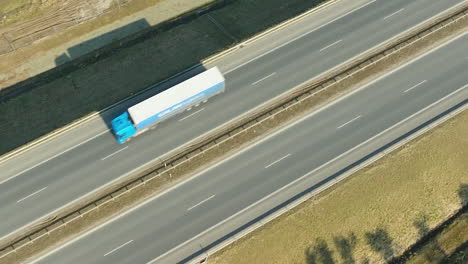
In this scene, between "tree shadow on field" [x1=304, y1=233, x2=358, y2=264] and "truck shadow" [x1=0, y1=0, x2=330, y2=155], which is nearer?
"tree shadow on field" [x1=304, y1=233, x2=358, y2=264]

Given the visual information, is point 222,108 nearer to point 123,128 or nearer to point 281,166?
point 281,166

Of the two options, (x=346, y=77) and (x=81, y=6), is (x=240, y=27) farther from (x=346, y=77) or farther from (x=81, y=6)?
(x=81, y=6)

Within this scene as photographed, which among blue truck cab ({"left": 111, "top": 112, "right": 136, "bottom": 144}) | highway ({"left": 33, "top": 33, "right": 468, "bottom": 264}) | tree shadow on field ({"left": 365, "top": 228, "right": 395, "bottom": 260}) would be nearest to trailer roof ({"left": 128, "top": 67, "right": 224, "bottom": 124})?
blue truck cab ({"left": 111, "top": 112, "right": 136, "bottom": 144})

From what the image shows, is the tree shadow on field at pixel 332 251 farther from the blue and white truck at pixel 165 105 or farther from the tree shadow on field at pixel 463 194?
the blue and white truck at pixel 165 105

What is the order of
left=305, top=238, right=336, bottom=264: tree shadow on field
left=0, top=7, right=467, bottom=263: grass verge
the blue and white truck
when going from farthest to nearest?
the blue and white truck
left=305, top=238, right=336, bottom=264: tree shadow on field
left=0, top=7, right=467, bottom=263: grass verge

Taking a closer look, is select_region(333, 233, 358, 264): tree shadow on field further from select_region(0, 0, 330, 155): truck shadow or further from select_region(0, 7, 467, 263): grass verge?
select_region(0, 0, 330, 155): truck shadow

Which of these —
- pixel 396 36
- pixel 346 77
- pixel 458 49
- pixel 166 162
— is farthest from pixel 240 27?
pixel 458 49

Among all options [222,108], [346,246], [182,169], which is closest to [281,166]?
[222,108]
